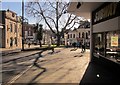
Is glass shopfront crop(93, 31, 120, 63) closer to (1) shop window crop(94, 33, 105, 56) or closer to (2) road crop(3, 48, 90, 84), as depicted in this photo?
(1) shop window crop(94, 33, 105, 56)

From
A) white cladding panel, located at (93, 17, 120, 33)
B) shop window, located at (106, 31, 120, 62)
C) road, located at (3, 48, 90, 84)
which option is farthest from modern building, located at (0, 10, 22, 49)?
shop window, located at (106, 31, 120, 62)

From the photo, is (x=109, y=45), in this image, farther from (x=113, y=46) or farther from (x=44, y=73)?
(x=44, y=73)

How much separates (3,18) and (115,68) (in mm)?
45363

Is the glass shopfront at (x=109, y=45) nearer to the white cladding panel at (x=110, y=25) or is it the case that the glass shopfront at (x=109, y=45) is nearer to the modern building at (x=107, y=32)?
the modern building at (x=107, y=32)

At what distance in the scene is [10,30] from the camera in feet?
203

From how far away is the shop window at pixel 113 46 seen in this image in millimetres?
14738

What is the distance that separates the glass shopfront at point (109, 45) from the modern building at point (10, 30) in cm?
3879

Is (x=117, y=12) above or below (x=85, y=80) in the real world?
above

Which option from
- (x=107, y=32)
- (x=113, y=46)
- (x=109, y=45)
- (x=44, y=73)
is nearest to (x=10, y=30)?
(x=107, y=32)

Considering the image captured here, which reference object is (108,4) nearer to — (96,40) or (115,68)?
(115,68)

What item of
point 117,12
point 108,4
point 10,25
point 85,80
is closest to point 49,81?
point 85,80

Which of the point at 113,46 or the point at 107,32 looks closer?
the point at 113,46

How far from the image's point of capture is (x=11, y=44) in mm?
62906

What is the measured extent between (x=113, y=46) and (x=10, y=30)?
158ft
